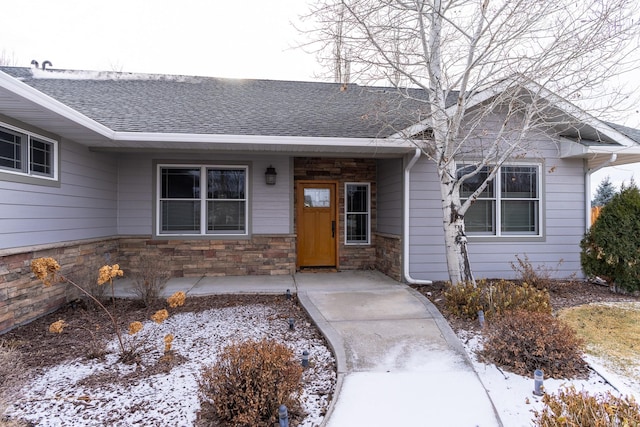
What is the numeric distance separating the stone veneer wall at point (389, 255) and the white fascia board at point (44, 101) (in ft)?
16.7

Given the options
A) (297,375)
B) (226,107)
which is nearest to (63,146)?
(226,107)

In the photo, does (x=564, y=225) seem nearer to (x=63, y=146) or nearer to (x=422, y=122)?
(x=422, y=122)

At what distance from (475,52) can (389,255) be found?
3.77 meters

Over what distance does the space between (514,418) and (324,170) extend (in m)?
5.88

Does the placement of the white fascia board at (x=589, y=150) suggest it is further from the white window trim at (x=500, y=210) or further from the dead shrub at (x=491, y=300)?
the dead shrub at (x=491, y=300)

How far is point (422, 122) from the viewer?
5.41 m

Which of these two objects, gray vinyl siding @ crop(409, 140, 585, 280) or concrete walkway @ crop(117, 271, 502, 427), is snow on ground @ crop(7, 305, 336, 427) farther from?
gray vinyl siding @ crop(409, 140, 585, 280)

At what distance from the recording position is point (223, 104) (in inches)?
283

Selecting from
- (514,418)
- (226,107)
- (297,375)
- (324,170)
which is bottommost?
(514,418)

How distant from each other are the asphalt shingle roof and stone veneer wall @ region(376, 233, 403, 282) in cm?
209

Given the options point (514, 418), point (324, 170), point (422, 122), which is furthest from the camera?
point (324, 170)

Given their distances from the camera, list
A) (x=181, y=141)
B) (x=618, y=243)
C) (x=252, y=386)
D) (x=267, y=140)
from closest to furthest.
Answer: (x=252, y=386) < (x=181, y=141) < (x=267, y=140) < (x=618, y=243)

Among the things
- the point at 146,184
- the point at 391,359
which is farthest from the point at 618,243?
the point at 146,184

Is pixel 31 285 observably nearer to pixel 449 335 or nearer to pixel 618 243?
pixel 449 335
